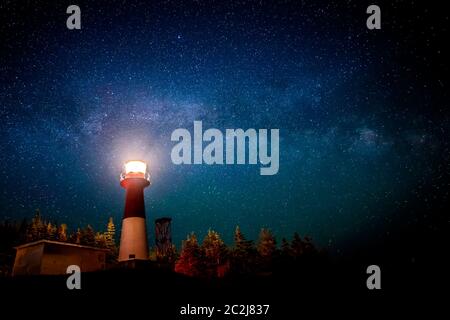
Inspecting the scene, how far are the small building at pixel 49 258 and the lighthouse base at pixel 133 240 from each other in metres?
3.11

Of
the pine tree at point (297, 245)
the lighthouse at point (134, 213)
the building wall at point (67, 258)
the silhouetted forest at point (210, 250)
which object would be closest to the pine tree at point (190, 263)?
the silhouetted forest at point (210, 250)

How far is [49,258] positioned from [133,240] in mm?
5181

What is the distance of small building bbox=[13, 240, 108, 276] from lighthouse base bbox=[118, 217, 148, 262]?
10.2 feet

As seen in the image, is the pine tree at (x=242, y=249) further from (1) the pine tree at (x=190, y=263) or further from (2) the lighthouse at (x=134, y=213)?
(2) the lighthouse at (x=134, y=213)

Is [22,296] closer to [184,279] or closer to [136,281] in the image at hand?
[136,281]

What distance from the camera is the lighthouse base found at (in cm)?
2223

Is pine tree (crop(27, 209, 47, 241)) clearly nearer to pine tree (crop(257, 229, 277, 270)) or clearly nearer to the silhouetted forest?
the silhouetted forest

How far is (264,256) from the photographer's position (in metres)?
54.1

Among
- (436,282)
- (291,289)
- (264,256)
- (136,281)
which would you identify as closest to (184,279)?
(136,281)

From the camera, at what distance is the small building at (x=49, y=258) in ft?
70.5

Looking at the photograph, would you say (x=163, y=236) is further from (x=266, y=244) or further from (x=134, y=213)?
(x=266, y=244)

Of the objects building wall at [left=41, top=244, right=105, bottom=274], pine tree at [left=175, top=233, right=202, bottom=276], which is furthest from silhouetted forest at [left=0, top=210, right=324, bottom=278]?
building wall at [left=41, top=244, right=105, bottom=274]

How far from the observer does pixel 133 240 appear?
22.5 meters

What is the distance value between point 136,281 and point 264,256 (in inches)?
1621
